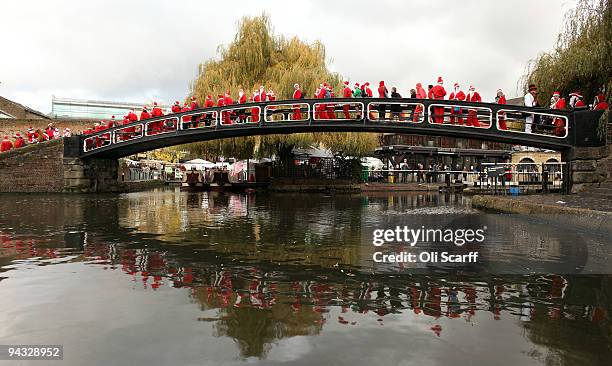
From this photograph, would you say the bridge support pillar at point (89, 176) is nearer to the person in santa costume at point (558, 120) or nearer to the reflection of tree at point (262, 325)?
the person in santa costume at point (558, 120)

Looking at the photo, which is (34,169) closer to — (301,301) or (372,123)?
(372,123)

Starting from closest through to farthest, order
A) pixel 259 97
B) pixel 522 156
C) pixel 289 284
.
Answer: pixel 289 284
pixel 259 97
pixel 522 156

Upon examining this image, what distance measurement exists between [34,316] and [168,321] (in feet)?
3.85

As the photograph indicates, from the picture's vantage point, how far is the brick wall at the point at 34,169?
24.6m

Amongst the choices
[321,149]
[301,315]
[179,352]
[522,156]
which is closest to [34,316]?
[179,352]

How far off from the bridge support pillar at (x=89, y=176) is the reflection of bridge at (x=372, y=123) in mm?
708

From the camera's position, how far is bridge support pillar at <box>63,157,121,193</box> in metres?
24.9

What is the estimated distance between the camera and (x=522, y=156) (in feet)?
195

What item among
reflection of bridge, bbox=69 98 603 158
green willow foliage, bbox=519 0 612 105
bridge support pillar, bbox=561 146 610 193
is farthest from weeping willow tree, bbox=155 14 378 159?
bridge support pillar, bbox=561 146 610 193

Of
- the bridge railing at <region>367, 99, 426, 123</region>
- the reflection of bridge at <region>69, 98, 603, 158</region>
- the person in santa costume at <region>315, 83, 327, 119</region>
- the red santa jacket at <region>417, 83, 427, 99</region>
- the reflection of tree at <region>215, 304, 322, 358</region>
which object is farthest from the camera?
the person in santa costume at <region>315, 83, 327, 119</region>

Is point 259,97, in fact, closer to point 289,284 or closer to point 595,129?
point 595,129

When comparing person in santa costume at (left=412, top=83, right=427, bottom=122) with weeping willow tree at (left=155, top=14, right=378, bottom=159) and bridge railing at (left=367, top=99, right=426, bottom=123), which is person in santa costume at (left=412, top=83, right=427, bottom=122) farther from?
weeping willow tree at (left=155, top=14, right=378, bottom=159)

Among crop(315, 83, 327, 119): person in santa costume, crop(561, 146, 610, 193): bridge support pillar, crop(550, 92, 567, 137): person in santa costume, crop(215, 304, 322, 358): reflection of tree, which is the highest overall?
crop(315, 83, 327, 119): person in santa costume

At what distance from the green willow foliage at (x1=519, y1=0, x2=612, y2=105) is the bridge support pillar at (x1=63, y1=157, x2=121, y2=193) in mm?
21721
